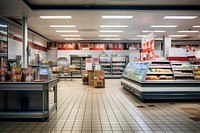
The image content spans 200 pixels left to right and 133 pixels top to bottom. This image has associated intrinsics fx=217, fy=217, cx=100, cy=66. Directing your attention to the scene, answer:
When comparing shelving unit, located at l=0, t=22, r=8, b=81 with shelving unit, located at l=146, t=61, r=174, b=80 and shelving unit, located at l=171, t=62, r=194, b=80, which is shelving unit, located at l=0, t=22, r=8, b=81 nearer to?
shelving unit, located at l=146, t=61, r=174, b=80

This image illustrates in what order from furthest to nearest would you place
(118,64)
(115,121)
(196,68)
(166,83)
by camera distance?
(118,64) → (196,68) → (166,83) → (115,121)

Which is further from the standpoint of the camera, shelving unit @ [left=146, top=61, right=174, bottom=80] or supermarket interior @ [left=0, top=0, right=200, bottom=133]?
shelving unit @ [left=146, top=61, right=174, bottom=80]

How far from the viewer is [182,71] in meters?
8.41

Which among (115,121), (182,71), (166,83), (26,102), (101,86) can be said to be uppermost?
(182,71)

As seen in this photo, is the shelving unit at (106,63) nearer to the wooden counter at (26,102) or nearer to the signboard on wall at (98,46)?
the signboard on wall at (98,46)

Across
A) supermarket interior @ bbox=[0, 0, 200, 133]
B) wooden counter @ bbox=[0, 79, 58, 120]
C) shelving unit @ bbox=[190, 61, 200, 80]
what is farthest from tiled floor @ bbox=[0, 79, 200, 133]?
shelving unit @ bbox=[190, 61, 200, 80]

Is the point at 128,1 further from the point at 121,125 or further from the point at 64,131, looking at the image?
the point at 64,131

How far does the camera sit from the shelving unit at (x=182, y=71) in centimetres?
810

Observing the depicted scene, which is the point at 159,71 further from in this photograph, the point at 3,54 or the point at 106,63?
the point at 106,63

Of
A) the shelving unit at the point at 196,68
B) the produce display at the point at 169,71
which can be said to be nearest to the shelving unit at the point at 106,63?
the shelving unit at the point at 196,68

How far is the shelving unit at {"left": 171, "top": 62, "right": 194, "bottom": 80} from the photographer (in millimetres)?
8102

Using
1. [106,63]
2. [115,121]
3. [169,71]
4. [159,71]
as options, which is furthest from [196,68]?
[106,63]

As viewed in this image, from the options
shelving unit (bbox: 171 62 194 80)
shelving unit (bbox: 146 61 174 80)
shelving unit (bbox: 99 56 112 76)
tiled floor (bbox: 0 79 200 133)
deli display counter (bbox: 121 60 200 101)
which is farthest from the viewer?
shelving unit (bbox: 99 56 112 76)

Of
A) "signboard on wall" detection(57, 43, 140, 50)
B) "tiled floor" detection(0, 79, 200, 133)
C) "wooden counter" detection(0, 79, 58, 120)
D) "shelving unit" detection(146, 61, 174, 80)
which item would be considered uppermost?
"signboard on wall" detection(57, 43, 140, 50)
